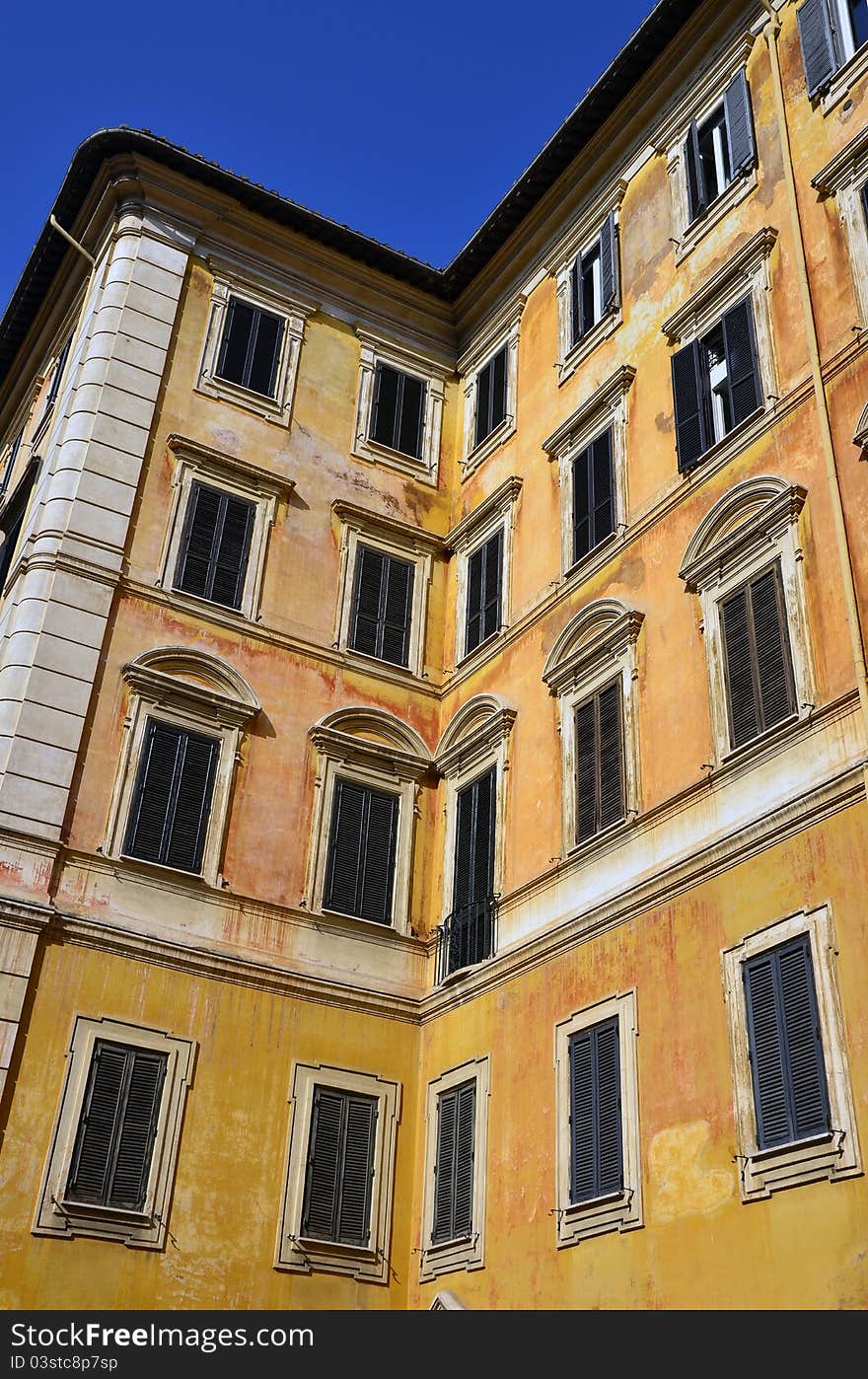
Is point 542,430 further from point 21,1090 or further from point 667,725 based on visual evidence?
point 21,1090

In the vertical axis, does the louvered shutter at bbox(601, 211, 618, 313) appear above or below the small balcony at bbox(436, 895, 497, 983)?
above

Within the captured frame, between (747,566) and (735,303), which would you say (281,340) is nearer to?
(735,303)

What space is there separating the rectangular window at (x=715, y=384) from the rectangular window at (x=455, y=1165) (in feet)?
25.0

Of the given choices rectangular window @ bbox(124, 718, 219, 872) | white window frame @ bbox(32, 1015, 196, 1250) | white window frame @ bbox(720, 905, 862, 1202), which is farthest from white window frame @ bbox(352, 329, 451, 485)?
white window frame @ bbox(720, 905, 862, 1202)

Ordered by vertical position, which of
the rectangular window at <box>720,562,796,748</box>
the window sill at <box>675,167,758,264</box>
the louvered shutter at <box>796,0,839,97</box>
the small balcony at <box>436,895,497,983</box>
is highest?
the louvered shutter at <box>796,0,839,97</box>

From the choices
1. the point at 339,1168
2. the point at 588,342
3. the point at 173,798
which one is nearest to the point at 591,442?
the point at 588,342

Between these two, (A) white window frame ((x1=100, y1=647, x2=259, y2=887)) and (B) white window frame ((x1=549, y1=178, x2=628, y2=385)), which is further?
(B) white window frame ((x1=549, y1=178, x2=628, y2=385))

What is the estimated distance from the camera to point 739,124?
16984 millimetres

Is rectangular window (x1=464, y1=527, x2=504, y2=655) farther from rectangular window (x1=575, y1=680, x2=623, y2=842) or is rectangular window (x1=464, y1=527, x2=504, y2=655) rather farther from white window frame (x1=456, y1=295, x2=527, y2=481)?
rectangular window (x1=575, y1=680, x2=623, y2=842)

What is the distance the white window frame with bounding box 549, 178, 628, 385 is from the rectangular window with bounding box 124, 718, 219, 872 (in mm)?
7369

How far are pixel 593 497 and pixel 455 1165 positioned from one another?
8216 mm

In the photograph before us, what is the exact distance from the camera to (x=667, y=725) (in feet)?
47.0

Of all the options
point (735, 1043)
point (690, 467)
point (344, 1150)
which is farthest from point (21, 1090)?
point (690, 467)

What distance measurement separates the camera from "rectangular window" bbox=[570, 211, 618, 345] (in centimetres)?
1881
